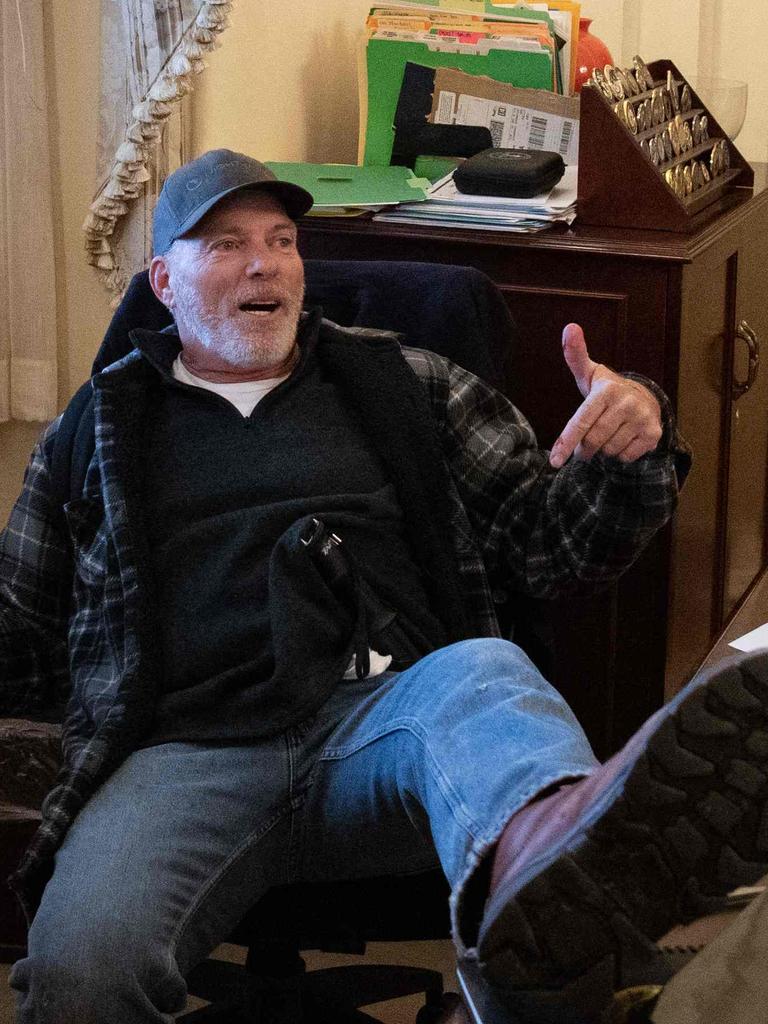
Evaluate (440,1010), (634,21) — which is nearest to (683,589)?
(440,1010)

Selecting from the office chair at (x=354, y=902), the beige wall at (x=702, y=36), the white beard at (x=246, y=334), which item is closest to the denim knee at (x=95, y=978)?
the office chair at (x=354, y=902)

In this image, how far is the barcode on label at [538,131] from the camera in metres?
2.53

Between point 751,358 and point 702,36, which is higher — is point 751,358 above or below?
below

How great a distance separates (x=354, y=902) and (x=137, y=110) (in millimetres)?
1175

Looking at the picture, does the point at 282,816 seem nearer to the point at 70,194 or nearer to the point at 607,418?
the point at 607,418

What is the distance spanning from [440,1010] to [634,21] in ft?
8.90

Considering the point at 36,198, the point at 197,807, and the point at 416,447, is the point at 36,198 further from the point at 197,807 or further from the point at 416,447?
the point at 197,807

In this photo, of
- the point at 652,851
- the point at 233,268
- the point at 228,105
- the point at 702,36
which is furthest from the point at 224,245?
the point at 702,36

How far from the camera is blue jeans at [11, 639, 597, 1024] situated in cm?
127

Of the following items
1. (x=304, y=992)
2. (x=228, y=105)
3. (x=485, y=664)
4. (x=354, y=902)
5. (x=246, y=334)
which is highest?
(x=228, y=105)

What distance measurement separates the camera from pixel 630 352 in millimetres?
2102

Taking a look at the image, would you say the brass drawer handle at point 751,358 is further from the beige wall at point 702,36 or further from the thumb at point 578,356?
the beige wall at point 702,36

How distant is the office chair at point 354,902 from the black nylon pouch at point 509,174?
363 millimetres

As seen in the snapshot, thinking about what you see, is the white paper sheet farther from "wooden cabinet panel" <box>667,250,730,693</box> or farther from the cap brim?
the cap brim
